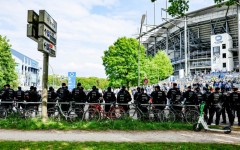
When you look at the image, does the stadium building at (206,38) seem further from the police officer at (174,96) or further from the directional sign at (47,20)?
the directional sign at (47,20)

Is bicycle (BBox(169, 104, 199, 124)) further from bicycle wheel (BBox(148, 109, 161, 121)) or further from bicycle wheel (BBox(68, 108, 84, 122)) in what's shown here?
bicycle wheel (BBox(68, 108, 84, 122))

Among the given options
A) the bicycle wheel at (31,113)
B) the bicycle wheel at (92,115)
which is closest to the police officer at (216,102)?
the bicycle wheel at (92,115)

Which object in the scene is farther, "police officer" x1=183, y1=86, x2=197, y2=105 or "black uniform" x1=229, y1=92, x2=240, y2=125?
"police officer" x1=183, y1=86, x2=197, y2=105

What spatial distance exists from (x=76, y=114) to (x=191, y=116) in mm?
4883

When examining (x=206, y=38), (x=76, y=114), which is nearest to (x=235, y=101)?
(x=76, y=114)

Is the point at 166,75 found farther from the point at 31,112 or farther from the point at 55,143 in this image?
the point at 55,143

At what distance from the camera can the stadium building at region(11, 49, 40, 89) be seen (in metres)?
106

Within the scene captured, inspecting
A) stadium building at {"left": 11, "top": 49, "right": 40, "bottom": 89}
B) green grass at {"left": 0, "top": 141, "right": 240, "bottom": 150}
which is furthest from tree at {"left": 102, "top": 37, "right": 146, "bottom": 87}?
stadium building at {"left": 11, "top": 49, "right": 40, "bottom": 89}

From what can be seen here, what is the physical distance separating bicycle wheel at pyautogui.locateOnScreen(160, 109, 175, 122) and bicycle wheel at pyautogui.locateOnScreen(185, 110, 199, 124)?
608 mm

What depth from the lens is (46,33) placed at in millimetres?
11461

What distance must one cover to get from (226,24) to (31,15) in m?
61.3

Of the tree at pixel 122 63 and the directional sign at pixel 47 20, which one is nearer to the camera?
the directional sign at pixel 47 20

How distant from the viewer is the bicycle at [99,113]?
41.3 feet

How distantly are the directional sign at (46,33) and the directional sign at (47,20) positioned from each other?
16 centimetres
